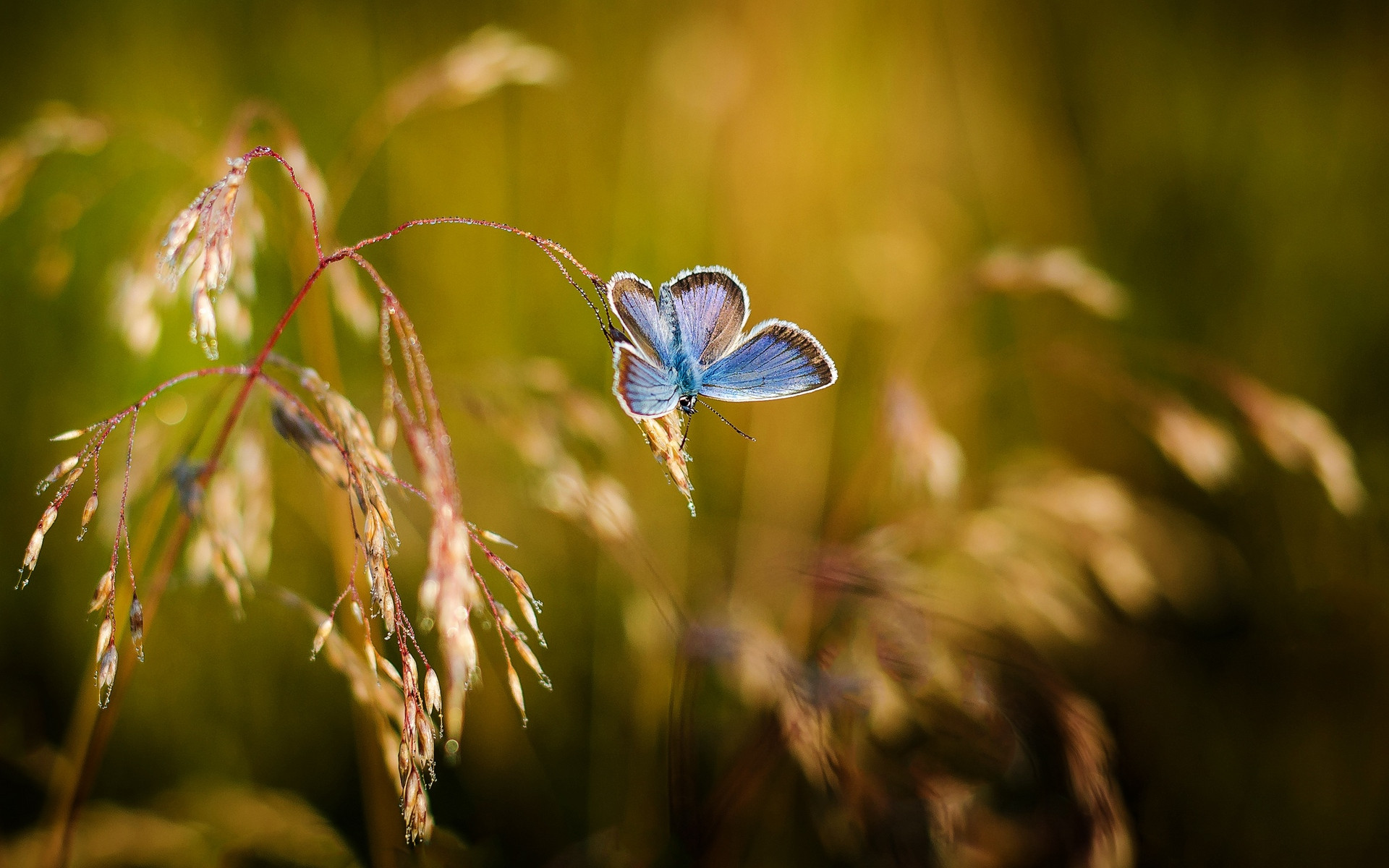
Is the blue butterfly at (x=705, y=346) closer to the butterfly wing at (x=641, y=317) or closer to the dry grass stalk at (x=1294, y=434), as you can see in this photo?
the butterfly wing at (x=641, y=317)

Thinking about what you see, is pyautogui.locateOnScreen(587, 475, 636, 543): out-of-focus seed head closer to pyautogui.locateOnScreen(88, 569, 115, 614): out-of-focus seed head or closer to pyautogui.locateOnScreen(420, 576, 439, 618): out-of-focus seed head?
pyautogui.locateOnScreen(420, 576, 439, 618): out-of-focus seed head

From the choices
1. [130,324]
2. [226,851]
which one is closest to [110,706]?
[226,851]

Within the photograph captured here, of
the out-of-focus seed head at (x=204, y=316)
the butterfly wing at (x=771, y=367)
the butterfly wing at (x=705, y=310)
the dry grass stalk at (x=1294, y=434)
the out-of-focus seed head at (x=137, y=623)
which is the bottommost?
the dry grass stalk at (x=1294, y=434)

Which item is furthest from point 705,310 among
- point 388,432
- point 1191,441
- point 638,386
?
point 1191,441

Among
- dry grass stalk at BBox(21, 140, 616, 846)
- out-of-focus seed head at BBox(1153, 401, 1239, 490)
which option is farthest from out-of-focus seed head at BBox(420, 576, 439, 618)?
out-of-focus seed head at BBox(1153, 401, 1239, 490)

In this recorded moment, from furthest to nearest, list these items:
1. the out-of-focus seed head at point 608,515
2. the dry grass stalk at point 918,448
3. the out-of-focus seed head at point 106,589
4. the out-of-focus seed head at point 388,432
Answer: the dry grass stalk at point 918,448
the out-of-focus seed head at point 608,515
the out-of-focus seed head at point 388,432
the out-of-focus seed head at point 106,589

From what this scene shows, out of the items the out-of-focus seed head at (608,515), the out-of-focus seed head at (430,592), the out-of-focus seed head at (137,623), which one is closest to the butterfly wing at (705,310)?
the out-of-focus seed head at (608,515)

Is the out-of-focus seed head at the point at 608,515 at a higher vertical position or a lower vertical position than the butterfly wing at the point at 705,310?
lower
